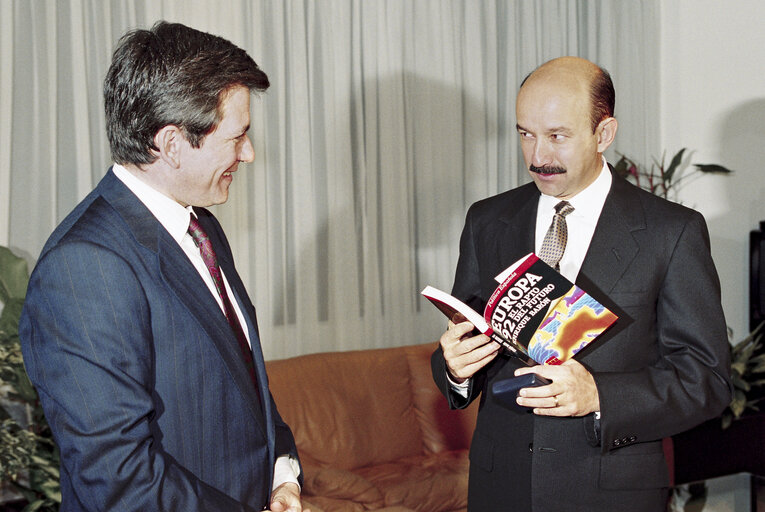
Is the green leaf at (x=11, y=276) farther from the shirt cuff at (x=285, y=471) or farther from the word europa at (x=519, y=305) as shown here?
the word europa at (x=519, y=305)

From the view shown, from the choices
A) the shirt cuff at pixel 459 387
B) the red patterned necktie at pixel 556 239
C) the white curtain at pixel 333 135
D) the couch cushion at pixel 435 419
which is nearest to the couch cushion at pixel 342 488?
the couch cushion at pixel 435 419

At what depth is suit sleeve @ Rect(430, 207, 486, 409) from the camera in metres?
1.98

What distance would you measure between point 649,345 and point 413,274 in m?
2.58

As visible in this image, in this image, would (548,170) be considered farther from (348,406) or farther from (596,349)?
(348,406)

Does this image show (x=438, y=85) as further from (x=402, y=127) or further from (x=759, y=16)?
(x=759, y=16)

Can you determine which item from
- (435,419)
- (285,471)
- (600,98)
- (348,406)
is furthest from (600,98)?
(435,419)

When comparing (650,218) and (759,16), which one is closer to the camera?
(650,218)

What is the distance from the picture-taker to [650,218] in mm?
1878

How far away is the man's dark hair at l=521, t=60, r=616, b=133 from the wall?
125 inches

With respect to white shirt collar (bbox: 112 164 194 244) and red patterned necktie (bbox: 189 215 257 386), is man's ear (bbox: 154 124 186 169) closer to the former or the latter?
white shirt collar (bbox: 112 164 194 244)

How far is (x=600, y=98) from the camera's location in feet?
6.39

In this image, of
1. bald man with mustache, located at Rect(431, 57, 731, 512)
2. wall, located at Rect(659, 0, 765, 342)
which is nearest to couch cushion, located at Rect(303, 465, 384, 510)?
bald man with mustache, located at Rect(431, 57, 731, 512)

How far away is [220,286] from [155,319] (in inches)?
8.9

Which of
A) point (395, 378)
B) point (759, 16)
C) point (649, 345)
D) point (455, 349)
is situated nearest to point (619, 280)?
point (649, 345)
